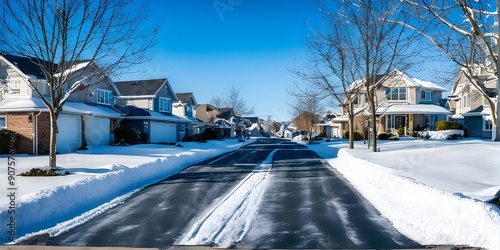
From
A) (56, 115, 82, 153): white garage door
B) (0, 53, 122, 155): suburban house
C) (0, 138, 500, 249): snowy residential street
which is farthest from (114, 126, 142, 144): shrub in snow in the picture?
(0, 138, 500, 249): snowy residential street

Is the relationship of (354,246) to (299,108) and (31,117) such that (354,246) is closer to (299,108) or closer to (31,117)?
(31,117)

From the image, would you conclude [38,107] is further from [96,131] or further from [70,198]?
[70,198]

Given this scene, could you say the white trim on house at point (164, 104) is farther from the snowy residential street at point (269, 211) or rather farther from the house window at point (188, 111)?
the snowy residential street at point (269, 211)

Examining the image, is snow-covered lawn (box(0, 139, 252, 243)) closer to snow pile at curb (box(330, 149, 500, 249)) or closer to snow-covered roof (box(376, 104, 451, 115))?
snow pile at curb (box(330, 149, 500, 249))

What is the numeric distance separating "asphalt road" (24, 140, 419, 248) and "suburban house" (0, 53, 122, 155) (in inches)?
441

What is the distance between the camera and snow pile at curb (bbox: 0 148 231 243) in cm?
689

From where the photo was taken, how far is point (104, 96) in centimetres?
3253

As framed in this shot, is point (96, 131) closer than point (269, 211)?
No

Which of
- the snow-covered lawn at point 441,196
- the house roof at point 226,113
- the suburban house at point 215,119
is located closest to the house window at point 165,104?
the suburban house at point 215,119

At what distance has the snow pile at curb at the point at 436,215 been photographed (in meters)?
5.41

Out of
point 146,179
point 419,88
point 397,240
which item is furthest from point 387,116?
point 397,240

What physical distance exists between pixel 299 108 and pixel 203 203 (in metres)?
42.3

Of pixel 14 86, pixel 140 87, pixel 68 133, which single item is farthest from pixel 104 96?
pixel 140 87

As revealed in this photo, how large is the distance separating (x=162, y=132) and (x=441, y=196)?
33893mm
